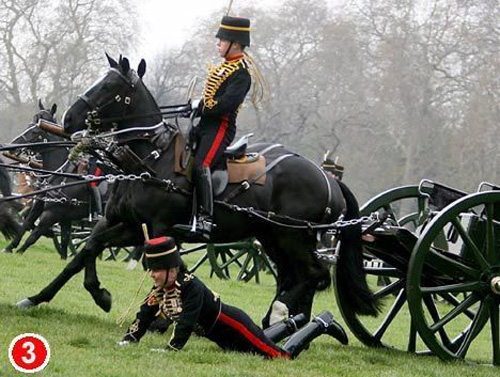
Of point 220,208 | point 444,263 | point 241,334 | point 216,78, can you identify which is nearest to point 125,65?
point 216,78

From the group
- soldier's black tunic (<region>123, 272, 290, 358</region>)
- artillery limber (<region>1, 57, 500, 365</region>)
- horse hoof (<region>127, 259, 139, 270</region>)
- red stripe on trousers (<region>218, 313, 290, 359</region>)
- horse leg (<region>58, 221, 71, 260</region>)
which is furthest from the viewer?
horse leg (<region>58, 221, 71, 260</region>)

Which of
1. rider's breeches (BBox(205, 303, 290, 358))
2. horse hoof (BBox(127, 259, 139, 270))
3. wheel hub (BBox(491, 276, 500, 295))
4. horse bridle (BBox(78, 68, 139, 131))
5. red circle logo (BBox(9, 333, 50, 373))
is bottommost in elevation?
horse hoof (BBox(127, 259, 139, 270))

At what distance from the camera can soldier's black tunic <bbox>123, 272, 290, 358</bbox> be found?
20.9 ft

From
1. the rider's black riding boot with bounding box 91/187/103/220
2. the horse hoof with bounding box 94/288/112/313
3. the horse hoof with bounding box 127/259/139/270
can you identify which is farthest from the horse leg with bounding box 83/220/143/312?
the rider's black riding boot with bounding box 91/187/103/220

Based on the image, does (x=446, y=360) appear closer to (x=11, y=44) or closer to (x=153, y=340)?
(x=153, y=340)

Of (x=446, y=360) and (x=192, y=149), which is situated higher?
(x=192, y=149)

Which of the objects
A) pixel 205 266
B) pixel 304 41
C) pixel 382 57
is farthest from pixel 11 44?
pixel 205 266

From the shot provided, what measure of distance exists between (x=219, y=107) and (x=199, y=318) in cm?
220

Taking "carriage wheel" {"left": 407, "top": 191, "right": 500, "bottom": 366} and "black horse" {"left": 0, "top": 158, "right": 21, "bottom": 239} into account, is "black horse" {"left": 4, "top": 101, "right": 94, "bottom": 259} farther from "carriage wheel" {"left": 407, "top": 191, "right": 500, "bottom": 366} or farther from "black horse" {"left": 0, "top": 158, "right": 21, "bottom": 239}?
"carriage wheel" {"left": 407, "top": 191, "right": 500, "bottom": 366}

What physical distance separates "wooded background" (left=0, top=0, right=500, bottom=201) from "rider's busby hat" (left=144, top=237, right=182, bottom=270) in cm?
2919

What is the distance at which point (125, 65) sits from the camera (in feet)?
27.1

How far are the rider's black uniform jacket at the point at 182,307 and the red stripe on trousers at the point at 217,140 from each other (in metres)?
1.85

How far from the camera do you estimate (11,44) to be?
125ft

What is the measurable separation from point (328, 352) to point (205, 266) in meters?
10.1
